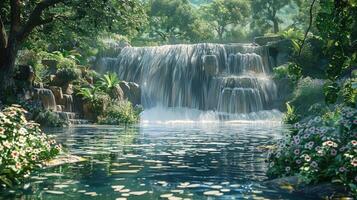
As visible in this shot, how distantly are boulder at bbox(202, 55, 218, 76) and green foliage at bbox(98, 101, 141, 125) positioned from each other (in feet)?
39.0

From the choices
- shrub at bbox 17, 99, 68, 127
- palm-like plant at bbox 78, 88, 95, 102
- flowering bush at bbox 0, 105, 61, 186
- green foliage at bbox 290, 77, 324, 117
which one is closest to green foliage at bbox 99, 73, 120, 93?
palm-like plant at bbox 78, 88, 95, 102

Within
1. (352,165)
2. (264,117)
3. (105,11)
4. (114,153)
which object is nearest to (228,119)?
(264,117)

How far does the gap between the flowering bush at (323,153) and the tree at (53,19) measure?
11.3 m

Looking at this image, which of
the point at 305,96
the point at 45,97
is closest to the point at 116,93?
the point at 45,97

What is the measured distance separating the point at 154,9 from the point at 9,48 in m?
52.0

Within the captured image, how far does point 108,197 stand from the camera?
6.98m

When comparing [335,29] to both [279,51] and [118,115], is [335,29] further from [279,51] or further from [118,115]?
[279,51]

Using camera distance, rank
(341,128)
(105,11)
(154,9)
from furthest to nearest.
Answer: (154,9) < (105,11) < (341,128)

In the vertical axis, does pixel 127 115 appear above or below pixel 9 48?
below

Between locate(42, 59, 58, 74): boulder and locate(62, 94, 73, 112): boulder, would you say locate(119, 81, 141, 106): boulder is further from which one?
locate(62, 94, 73, 112): boulder

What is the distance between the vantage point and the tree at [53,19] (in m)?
18.9

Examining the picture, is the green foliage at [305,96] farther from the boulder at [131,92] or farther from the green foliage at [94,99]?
the green foliage at [94,99]

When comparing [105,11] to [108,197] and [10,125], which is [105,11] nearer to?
[10,125]

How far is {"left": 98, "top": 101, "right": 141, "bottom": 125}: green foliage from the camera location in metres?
31.9
